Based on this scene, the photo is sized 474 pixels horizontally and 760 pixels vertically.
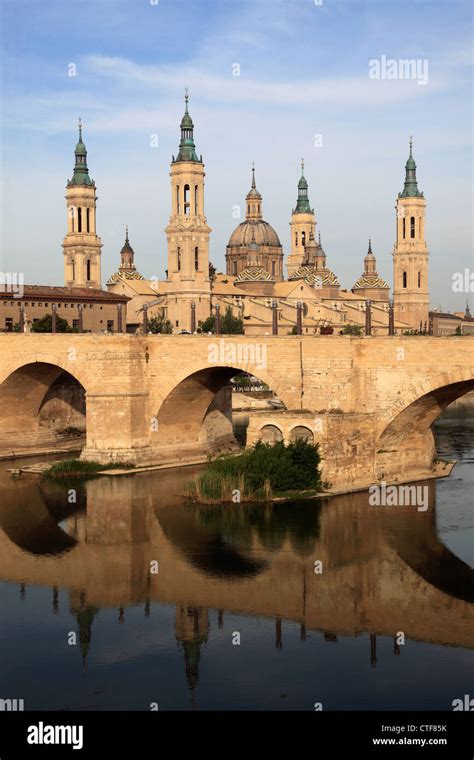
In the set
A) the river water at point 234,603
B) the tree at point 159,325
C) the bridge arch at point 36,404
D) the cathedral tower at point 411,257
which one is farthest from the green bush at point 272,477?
the cathedral tower at point 411,257

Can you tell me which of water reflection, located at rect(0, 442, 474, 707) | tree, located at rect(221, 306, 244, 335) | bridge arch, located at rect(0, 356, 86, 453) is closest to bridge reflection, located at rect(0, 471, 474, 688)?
water reflection, located at rect(0, 442, 474, 707)

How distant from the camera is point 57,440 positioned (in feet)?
149

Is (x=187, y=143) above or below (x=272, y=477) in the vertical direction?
above

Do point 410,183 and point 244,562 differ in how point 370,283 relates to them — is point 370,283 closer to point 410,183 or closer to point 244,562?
point 410,183

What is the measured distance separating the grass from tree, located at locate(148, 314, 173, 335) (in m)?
41.9

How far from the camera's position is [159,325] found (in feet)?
264

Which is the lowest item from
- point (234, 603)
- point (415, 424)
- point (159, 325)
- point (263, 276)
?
point (234, 603)

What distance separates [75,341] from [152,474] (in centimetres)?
643

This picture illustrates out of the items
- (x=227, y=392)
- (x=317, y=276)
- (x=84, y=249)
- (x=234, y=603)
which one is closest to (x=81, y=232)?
(x=84, y=249)

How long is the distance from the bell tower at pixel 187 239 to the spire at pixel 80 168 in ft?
35.9

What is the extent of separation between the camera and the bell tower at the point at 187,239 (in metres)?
82.4

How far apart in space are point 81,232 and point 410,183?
124 ft

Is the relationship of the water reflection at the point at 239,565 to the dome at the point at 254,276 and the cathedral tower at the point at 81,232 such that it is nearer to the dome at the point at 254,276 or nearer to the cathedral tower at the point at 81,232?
the cathedral tower at the point at 81,232
